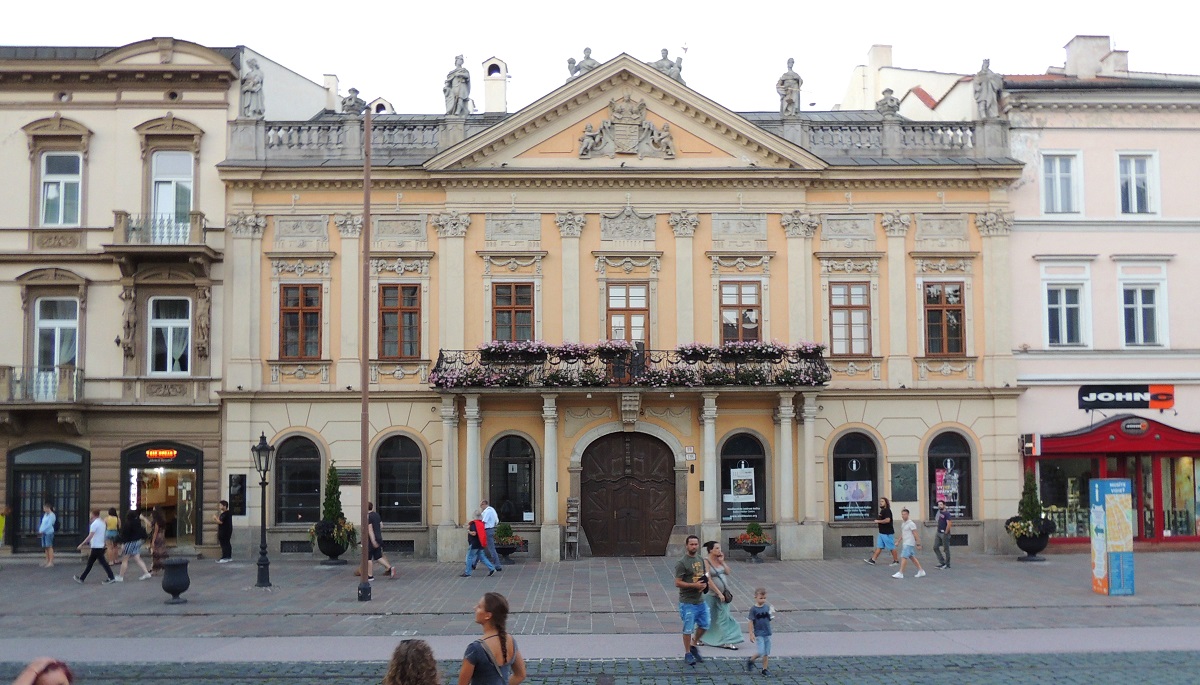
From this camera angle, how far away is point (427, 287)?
29266 millimetres

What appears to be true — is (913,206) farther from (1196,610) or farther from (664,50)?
(1196,610)

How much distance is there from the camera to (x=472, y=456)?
27.8 m

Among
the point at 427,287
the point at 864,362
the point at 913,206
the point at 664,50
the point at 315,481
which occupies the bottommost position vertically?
the point at 315,481

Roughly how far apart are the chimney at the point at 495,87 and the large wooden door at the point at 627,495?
15.1 metres

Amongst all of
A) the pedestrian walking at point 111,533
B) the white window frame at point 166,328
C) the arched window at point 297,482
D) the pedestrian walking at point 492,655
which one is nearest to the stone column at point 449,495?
the arched window at point 297,482

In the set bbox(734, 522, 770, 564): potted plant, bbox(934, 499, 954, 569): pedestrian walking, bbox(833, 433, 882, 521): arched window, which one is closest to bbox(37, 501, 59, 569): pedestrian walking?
bbox(734, 522, 770, 564): potted plant

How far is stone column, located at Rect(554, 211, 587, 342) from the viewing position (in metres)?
29.1

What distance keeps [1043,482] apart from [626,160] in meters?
14.7

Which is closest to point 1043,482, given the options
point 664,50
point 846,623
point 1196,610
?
point 1196,610

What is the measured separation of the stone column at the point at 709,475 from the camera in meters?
27.8

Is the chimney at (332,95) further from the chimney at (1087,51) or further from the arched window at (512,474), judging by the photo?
the chimney at (1087,51)

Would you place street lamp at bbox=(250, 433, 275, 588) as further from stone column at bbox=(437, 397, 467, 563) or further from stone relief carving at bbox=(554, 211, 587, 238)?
stone relief carving at bbox=(554, 211, 587, 238)

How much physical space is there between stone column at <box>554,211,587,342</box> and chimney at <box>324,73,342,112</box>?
12631mm

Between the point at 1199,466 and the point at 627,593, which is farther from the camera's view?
the point at 1199,466
